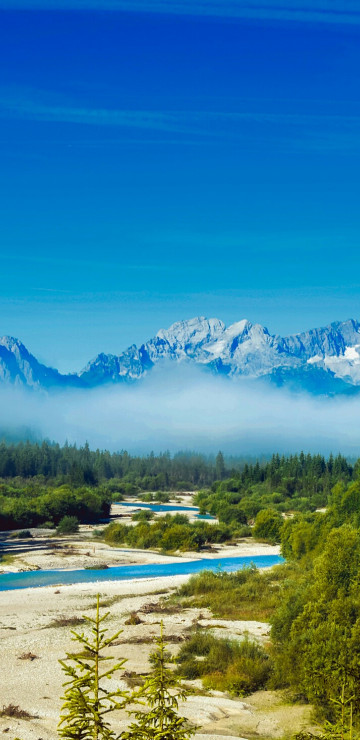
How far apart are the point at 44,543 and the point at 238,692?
→ 228 feet

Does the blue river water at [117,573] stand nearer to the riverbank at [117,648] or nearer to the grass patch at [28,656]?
the riverbank at [117,648]

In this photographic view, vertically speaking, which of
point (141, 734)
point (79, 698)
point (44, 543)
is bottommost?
point (44, 543)

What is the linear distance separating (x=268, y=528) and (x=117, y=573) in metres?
37.4

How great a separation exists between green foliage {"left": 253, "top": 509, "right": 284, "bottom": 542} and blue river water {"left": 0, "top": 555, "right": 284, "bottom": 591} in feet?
Result: 59.0

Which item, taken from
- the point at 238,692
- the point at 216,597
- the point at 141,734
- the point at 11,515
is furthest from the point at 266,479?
the point at 141,734

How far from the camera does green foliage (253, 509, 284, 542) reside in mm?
104625

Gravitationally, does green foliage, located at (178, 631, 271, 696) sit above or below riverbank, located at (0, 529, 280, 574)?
above

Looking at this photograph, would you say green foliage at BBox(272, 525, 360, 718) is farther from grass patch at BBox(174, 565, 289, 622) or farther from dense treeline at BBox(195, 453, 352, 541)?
dense treeline at BBox(195, 453, 352, 541)

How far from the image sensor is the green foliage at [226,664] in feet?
109

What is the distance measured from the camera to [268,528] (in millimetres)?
105812

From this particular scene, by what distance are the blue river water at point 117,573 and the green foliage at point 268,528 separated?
18.0 metres

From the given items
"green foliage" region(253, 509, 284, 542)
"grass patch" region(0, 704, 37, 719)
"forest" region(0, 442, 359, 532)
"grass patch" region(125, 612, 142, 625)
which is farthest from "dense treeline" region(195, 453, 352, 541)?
"grass patch" region(0, 704, 37, 719)

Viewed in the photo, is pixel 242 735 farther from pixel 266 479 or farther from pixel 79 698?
pixel 266 479

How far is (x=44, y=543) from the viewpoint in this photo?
97.5 meters
